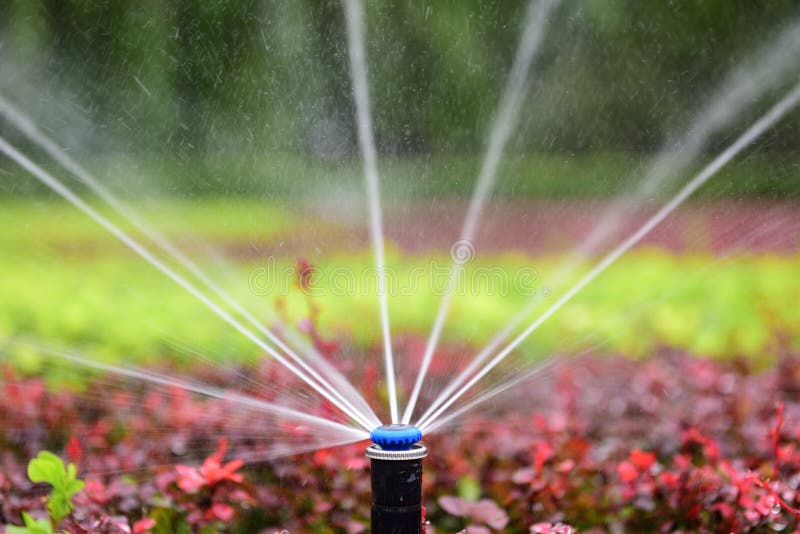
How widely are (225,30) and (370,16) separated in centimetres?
220

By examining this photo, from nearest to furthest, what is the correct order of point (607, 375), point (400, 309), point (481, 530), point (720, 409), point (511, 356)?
point (481, 530) < point (720, 409) < point (607, 375) < point (511, 356) < point (400, 309)

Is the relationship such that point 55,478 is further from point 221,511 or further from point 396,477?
point 396,477

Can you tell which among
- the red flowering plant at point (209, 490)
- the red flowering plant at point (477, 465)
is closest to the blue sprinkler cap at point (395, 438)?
the red flowering plant at point (477, 465)

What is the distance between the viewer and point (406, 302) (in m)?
4.87

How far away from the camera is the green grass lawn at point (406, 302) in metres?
4.12

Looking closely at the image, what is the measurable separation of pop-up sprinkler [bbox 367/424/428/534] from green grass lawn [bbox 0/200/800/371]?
37.1 inches

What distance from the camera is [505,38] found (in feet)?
43.1

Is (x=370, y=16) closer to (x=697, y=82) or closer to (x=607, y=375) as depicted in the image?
(x=697, y=82)

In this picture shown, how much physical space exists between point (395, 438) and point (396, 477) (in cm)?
6

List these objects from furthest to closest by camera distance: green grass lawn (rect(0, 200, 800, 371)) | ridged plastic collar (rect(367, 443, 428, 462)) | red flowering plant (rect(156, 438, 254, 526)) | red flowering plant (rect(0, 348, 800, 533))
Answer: green grass lawn (rect(0, 200, 800, 371)) → red flowering plant (rect(0, 348, 800, 533)) → red flowering plant (rect(156, 438, 254, 526)) → ridged plastic collar (rect(367, 443, 428, 462))

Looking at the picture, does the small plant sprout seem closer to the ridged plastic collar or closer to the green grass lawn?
the ridged plastic collar

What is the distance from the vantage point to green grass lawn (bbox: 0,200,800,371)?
412 centimetres

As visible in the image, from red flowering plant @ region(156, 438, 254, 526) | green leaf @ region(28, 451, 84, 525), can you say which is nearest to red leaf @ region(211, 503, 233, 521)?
red flowering plant @ region(156, 438, 254, 526)

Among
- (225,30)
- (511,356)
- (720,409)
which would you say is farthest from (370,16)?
(720,409)
